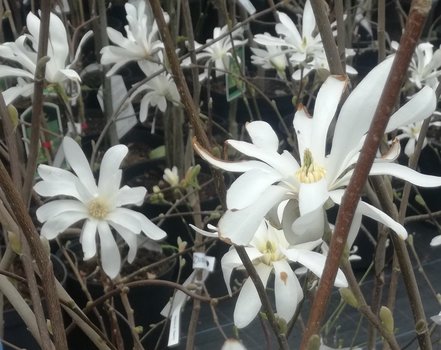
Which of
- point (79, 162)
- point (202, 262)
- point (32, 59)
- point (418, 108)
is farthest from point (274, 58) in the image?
point (418, 108)

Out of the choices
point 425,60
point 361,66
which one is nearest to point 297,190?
point 425,60

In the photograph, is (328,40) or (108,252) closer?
(328,40)

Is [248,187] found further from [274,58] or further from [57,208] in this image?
[274,58]

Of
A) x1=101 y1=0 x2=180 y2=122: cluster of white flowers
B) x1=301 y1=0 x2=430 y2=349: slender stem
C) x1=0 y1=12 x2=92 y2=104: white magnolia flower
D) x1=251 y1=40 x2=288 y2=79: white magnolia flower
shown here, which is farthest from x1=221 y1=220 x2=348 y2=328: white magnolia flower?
x1=251 y1=40 x2=288 y2=79: white magnolia flower

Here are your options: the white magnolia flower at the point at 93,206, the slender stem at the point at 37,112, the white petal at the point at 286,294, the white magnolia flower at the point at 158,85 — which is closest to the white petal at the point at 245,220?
the white petal at the point at 286,294

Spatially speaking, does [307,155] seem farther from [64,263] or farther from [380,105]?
[64,263]

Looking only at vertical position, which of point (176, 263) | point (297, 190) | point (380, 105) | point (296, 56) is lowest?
point (176, 263)
